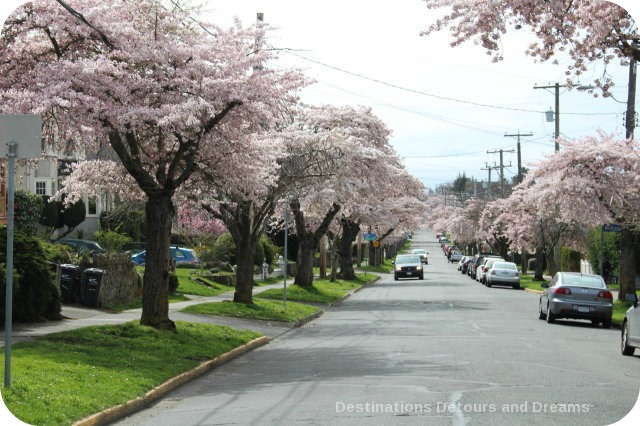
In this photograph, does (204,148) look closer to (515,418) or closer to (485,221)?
(515,418)

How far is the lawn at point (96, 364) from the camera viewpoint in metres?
9.36

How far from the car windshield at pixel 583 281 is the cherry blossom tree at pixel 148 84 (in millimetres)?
10234

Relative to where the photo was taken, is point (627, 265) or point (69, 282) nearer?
point (69, 282)

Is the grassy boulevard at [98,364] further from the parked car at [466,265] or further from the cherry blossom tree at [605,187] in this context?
the parked car at [466,265]

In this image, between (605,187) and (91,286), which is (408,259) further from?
(91,286)

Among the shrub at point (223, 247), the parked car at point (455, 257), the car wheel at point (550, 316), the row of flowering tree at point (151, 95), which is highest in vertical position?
the row of flowering tree at point (151, 95)

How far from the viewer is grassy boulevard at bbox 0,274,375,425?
938cm

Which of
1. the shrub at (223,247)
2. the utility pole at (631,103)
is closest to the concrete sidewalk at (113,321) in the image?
the utility pole at (631,103)

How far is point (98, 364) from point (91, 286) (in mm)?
10830

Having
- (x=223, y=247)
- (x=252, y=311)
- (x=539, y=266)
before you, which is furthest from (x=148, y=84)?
(x=539, y=266)

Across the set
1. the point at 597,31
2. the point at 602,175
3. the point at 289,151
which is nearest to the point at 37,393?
the point at 597,31

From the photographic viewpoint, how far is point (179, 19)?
1725 cm

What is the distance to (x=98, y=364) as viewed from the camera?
1255 centimetres

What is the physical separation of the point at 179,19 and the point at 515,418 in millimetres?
11238
